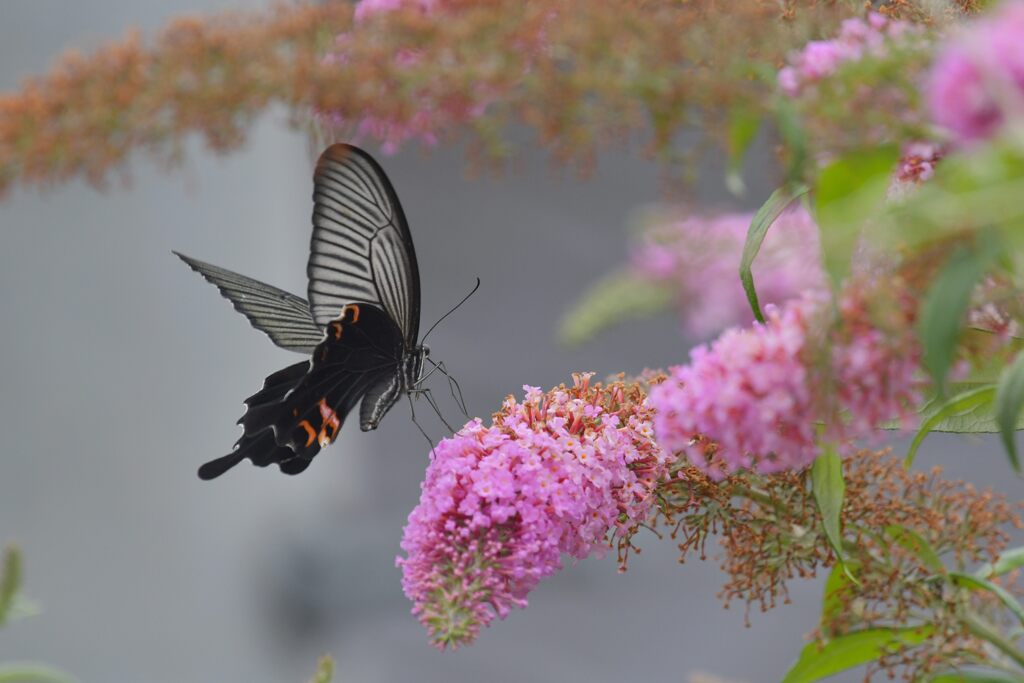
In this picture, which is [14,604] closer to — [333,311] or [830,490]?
[830,490]

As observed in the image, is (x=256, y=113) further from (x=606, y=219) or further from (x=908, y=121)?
(x=606, y=219)

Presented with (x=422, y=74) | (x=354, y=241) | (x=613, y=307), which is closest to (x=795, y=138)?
(x=422, y=74)

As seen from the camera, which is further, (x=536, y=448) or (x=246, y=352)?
(x=246, y=352)

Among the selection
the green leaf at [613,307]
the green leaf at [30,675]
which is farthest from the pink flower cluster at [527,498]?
the green leaf at [613,307]

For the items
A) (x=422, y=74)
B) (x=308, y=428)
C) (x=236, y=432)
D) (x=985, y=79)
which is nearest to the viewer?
(x=985, y=79)

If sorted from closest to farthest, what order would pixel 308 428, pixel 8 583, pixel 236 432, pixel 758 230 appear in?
pixel 8 583 < pixel 758 230 < pixel 308 428 < pixel 236 432

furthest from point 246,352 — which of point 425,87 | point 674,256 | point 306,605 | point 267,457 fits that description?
point 425,87

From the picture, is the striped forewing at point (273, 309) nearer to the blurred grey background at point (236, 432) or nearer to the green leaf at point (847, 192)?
the green leaf at point (847, 192)

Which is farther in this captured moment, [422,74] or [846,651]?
[422,74]
